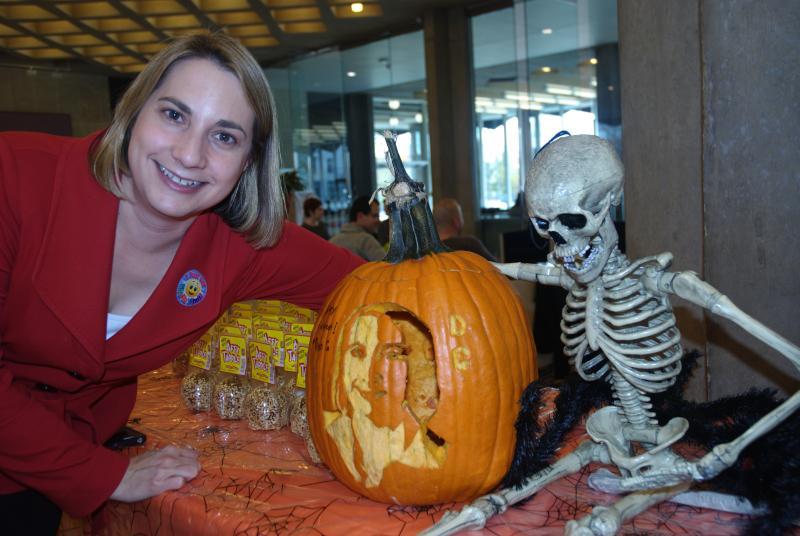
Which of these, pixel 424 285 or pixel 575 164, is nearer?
pixel 575 164

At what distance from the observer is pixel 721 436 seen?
3.67 ft

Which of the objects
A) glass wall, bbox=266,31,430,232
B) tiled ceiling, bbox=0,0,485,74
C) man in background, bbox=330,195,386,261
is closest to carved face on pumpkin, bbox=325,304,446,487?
man in background, bbox=330,195,386,261

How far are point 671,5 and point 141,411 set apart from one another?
1.87 m

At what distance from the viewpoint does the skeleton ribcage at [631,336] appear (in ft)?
3.67

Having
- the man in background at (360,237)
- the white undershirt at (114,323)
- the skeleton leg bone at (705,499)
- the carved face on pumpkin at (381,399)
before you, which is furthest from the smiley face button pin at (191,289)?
the man in background at (360,237)

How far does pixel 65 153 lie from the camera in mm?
1508

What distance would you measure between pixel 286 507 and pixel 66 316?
59 cm

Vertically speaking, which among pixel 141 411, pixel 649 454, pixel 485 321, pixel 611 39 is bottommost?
pixel 141 411

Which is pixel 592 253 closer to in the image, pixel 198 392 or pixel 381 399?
pixel 381 399

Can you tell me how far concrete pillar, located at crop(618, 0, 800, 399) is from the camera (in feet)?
5.43

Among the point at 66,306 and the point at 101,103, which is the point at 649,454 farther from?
the point at 101,103

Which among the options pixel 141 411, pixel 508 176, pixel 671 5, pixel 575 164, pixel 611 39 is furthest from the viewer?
pixel 508 176

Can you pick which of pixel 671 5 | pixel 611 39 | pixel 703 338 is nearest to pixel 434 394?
pixel 703 338

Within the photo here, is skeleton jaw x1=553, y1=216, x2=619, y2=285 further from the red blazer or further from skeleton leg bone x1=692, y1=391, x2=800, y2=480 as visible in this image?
the red blazer
